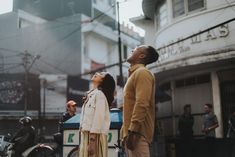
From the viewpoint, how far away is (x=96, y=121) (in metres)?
4.43

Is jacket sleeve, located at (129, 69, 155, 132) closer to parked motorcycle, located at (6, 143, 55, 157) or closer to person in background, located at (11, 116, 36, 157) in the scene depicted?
parked motorcycle, located at (6, 143, 55, 157)

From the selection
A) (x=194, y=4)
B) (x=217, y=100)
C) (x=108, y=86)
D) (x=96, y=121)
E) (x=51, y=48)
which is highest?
(x=51, y=48)

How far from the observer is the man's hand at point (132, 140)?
12.0ft

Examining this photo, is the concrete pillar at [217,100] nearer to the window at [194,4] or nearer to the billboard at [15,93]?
the window at [194,4]

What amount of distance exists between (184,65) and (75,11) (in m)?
26.5

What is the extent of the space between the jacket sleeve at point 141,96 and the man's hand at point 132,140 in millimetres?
57

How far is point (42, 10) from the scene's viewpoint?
38.3m

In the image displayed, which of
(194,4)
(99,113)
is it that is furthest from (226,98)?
(99,113)

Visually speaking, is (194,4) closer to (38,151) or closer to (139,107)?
(38,151)

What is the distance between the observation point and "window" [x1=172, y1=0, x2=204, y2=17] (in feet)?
43.3

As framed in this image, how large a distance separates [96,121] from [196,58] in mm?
8450

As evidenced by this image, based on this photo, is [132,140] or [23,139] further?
[23,139]

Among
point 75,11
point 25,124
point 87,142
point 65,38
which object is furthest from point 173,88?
point 75,11

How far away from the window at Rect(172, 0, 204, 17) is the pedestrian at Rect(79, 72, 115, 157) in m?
9.15
